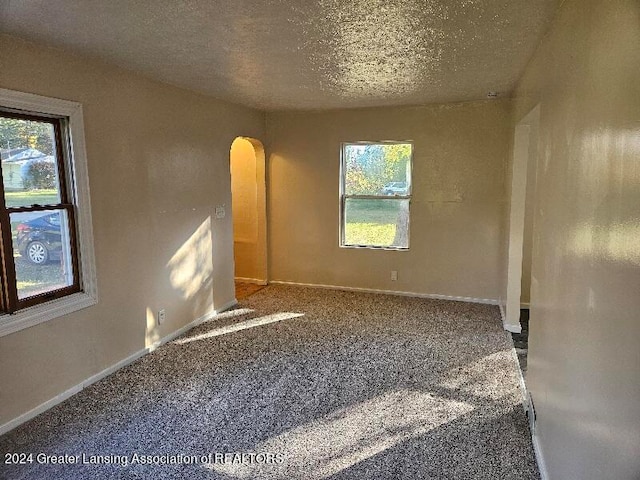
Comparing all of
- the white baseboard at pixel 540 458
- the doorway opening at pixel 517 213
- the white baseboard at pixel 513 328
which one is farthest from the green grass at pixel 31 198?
the white baseboard at pixel 513 328

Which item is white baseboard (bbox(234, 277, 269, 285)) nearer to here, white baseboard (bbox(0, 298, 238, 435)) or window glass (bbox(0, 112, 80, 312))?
white baseboard (bbox(0, 298, 238, 435))

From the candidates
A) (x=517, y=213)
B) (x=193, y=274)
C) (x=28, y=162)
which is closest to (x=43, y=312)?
(x=28, y=162)

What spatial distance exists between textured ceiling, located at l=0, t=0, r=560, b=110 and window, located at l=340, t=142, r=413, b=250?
1431 millimetres

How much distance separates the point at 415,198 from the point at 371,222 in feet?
2.18

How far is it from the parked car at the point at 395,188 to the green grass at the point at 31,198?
3.66m

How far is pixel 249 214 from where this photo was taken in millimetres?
6207

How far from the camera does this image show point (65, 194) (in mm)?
3051

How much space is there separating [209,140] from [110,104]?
1327mm

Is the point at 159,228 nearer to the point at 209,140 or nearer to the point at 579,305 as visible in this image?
the point at 209,140

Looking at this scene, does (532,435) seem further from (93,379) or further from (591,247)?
(93,379)

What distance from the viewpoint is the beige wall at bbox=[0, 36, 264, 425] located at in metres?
2.78

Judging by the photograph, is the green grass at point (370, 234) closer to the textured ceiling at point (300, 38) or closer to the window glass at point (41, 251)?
the textured ceiling at point (300, 38)

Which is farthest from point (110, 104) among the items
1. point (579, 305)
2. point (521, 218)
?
point (521, 218)

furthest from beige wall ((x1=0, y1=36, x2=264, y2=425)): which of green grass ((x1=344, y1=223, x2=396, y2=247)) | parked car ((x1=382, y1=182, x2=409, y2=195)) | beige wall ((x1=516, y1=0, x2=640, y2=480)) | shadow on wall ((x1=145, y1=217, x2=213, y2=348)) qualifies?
beige wall ((x1=516, y1=0, x2=640, y2=480))
